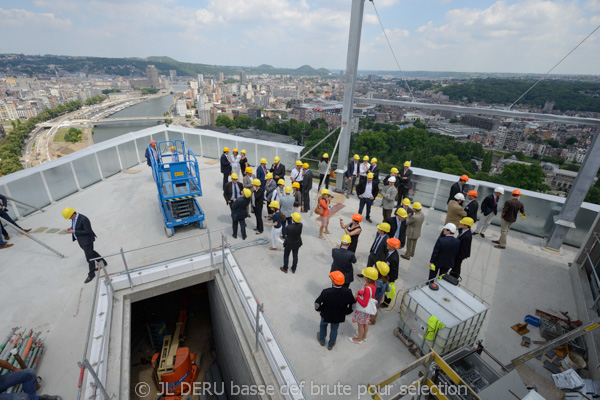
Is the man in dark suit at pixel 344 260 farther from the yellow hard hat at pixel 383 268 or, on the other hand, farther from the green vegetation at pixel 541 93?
the green vegetation at pixel 541 93

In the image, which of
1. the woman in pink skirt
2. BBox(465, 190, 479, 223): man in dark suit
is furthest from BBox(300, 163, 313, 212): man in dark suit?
the woman in pink skirt

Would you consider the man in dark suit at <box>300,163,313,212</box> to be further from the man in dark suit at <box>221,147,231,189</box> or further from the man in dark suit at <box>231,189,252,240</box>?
the man in dark suit at <box>221,147,231,189</box>

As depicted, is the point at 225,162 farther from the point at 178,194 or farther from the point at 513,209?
the point at 513,209

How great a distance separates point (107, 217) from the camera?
30.8 ft

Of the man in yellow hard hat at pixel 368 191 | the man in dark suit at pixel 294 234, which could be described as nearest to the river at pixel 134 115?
the man in yellow hard hat at pixel 368 191

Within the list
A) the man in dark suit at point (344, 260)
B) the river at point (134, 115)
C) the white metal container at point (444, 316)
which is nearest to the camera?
the white metal container at point (444, 316)

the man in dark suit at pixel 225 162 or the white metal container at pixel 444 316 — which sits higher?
the man in dark suit at pixel 225 162

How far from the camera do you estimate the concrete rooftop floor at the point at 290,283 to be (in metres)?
4.97

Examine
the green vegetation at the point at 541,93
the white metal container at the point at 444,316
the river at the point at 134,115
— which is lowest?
the river at the point at 134,115

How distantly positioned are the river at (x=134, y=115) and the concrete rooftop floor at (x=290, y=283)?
95.1 metres

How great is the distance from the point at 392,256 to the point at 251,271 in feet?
11.6

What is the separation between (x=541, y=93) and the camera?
2953 centimetres

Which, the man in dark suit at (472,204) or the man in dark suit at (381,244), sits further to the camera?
the man in dark suit at (472,204)

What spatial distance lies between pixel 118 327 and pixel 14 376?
5.80 ft
